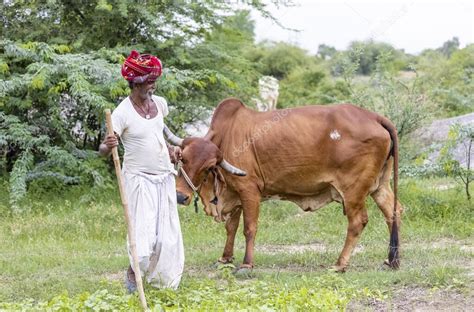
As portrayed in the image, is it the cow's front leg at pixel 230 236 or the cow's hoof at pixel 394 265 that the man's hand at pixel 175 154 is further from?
the cow's hoof at pixel 394 265

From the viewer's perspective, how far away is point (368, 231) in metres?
8.25

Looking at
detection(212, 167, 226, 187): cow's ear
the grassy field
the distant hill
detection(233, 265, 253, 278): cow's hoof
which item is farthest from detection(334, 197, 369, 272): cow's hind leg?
the distant hill

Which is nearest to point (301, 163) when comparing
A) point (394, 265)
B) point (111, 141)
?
point (394, 265)

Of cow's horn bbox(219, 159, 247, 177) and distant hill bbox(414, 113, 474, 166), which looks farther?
distant hill bbox(414, 113, 474, 166)

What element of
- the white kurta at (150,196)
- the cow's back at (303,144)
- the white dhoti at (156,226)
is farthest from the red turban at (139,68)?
the cow's back at (303,144)

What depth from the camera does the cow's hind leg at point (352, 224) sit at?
260 inches

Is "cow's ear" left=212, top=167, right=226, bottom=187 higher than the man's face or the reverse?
the reverse

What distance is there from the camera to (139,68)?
5.22 m

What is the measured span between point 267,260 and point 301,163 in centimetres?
95

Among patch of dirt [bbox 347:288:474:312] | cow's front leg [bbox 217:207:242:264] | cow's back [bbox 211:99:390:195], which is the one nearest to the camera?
patch of dirt [bbox 347:288:474:312]

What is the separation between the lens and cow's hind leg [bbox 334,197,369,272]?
6602 mm

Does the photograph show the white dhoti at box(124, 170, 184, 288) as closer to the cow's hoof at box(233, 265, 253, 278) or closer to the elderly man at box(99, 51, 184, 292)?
the elderly man at box(99, 51, 184, 292)

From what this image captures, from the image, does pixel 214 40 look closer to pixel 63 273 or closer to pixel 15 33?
pixel 15 33

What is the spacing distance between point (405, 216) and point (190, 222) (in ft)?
7.83
